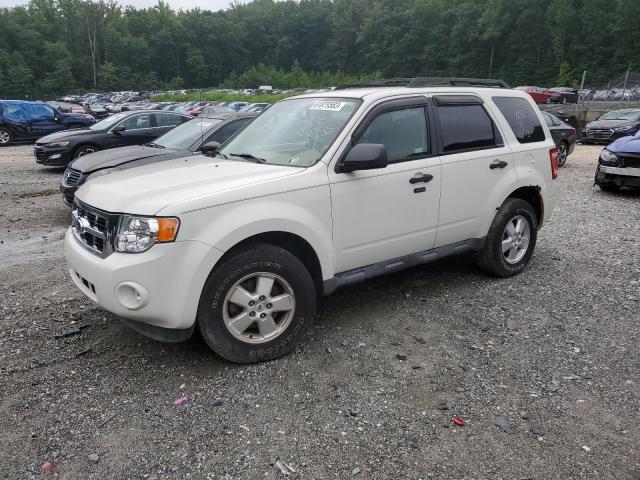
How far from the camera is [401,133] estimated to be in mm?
4277

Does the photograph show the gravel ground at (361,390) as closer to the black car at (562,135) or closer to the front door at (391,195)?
the front door at (391,195)

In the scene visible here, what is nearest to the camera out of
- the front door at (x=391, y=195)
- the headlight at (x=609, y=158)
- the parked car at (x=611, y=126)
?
the front door at (x=391, y=195)

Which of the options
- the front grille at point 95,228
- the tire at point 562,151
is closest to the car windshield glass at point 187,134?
the front grille at point 95,228

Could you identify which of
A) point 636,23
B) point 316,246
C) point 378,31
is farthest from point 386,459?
point 378,31

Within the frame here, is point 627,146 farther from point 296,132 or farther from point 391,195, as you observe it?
point 296,132

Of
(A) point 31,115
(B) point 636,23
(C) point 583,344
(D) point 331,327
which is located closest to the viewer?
(C) point 583,344

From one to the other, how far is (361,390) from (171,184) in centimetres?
186

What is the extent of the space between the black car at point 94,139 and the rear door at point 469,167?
31.4 feet

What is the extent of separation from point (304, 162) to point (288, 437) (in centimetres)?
194

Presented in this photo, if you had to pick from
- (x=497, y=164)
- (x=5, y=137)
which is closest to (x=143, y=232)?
(x=497, y=164)

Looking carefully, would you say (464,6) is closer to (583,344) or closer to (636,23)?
(636,23)

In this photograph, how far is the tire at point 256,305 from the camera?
334 cm

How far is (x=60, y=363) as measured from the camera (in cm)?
366

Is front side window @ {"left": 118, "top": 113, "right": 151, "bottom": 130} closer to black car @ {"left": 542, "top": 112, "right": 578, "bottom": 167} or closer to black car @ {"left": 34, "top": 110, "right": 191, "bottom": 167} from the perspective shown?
black car @ {"left": 34, "top": 110, "right": 191, "bottom": 167}
